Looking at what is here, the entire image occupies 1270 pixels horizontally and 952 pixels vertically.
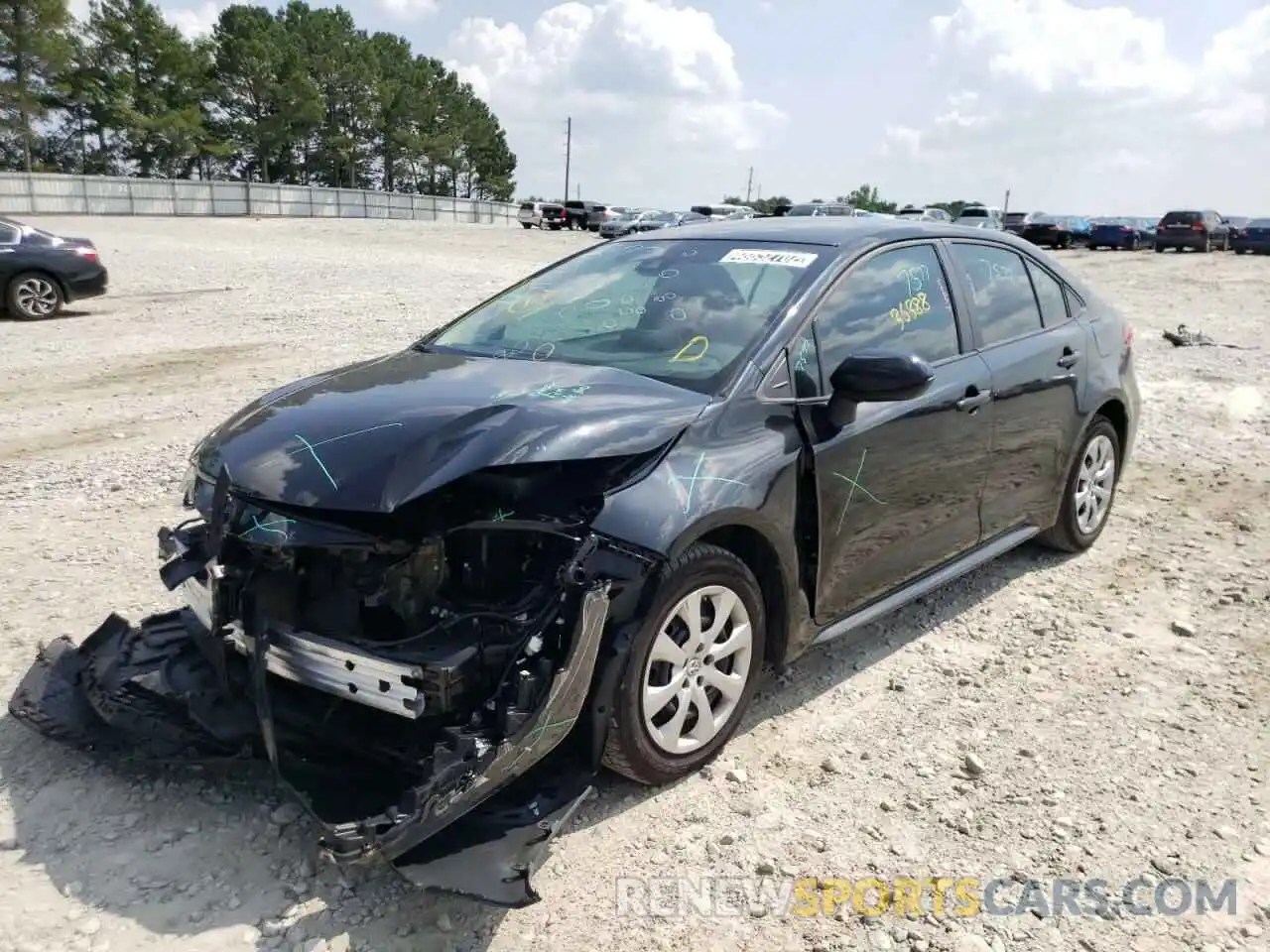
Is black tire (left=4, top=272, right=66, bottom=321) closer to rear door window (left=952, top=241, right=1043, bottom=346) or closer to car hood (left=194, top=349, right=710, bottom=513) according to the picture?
Answer: car hood (left=194, top=349, right=710, bottom=513)

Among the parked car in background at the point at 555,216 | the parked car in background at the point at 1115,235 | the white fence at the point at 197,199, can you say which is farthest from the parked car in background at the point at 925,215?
the white fence at the point at 197,199

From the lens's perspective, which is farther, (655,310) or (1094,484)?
(1094,484)

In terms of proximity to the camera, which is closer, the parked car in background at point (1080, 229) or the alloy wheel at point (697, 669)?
the alloy wheel at point (697, 669)

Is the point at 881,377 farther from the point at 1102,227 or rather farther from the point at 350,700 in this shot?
the point at 1102,227

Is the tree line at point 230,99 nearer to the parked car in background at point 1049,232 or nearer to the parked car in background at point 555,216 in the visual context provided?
the parked car in background at point 555,216

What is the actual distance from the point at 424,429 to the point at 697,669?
1.12 metres

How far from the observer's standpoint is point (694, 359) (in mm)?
3529

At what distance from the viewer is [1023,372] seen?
454 centimetres

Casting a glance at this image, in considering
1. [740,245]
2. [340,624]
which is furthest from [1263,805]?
[340,624]

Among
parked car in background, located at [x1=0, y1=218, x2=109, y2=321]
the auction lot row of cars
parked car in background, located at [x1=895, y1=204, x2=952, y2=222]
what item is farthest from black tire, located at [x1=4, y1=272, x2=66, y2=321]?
the auction lot row of cars

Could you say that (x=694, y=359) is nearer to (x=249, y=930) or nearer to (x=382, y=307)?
(x=249, y=930)

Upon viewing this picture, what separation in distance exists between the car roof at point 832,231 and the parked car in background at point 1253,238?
40.8 metres

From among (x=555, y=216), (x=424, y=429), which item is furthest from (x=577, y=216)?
(x=424, y=429)

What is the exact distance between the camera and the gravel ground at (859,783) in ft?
8.76
